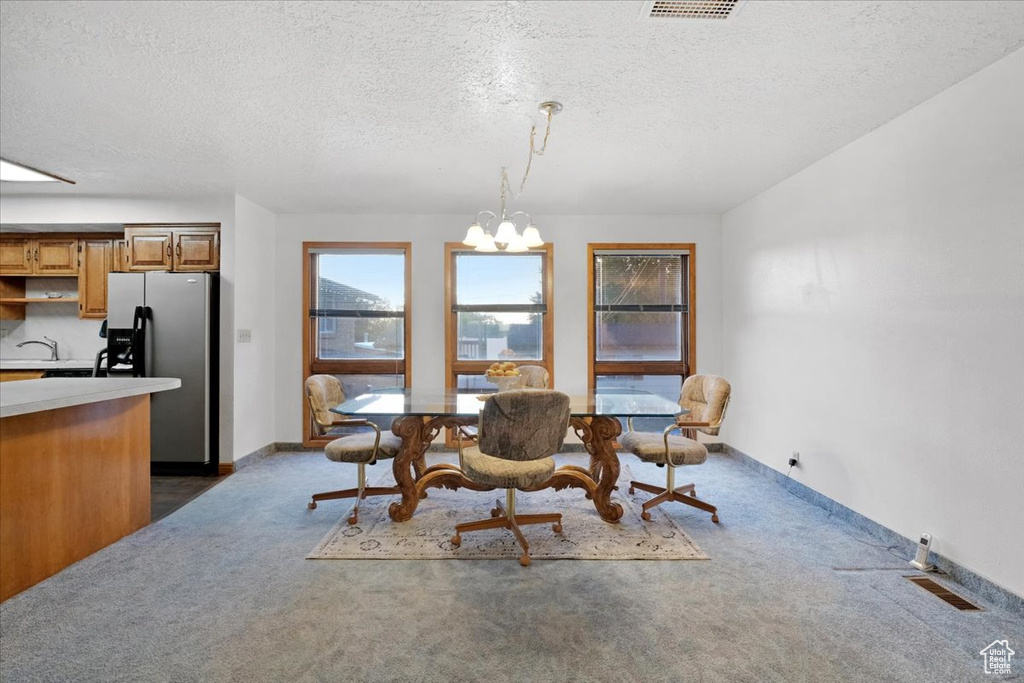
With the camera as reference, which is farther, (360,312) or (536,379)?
(360,312)

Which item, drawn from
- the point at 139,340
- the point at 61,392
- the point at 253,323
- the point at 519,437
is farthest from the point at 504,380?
the point at 139,340

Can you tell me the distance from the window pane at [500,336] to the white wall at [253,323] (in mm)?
2023

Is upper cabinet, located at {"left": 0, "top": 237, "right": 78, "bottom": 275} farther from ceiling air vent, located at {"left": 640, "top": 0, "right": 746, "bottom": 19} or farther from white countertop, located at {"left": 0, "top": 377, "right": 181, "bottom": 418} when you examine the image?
ceiling air vent, located at {"left": 640, "top": 0, "right": 746, "bottom": 19}

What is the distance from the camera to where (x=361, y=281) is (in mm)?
5043

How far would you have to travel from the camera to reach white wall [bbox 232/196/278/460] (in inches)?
169

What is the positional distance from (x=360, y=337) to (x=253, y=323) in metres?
1.04

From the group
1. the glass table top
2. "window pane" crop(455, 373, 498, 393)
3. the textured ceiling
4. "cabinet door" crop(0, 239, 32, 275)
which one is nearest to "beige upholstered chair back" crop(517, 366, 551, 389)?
the glass table top

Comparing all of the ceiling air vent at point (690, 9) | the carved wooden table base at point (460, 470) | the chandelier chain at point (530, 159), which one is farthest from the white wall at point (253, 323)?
the ceiling air vent at point (690, 9)

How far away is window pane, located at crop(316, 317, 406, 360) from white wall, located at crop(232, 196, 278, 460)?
20.8 inches

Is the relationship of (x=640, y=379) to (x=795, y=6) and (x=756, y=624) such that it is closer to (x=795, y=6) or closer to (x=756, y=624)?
(x=756, y=624)

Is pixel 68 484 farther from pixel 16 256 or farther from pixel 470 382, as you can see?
pixel 16 256

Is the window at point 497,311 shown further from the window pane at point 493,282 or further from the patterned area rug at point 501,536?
the patterned area rug at point 501,536

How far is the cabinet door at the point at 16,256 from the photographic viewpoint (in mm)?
4691

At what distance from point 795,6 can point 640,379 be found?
3.72 metres
